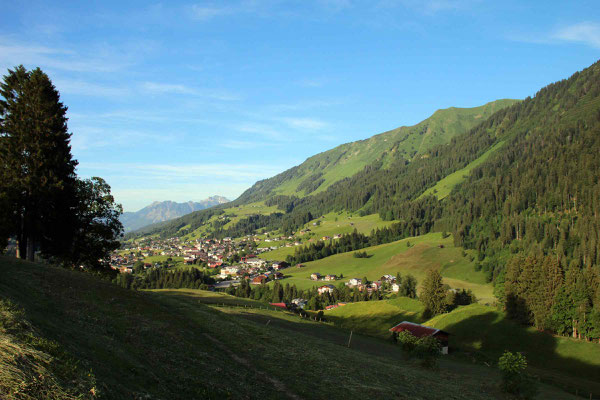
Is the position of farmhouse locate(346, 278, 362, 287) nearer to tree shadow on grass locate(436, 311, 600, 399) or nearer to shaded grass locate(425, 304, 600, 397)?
shaded grass locate(425, 304, 600, 397)

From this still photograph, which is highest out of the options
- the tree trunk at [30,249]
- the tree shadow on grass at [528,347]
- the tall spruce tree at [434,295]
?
the tree trunk at [30,249]

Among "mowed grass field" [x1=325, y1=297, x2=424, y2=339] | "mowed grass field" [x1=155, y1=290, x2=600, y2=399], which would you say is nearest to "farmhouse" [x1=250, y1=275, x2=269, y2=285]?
"mowed grass field" [x1=325, y1=297, x2=424, y2=339]

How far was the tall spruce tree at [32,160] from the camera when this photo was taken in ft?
125

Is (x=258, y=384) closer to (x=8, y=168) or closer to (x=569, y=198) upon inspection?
(x=8, y=168)

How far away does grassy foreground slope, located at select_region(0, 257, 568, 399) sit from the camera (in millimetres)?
13695

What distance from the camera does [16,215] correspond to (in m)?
38.9

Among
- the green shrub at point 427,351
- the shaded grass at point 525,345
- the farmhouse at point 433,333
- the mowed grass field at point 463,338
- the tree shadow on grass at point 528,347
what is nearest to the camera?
the green shrub at point 427,351

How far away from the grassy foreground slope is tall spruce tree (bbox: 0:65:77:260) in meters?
13.1

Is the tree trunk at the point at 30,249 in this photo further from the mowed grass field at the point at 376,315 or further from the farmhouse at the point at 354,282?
the farmhouse at the point at 354,282

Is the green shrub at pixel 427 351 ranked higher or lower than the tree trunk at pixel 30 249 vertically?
lower

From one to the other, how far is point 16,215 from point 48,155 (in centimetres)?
744

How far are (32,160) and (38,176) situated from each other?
1882 millimetres

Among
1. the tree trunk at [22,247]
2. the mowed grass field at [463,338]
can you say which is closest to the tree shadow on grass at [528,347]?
the mowed grass field at [463,338]

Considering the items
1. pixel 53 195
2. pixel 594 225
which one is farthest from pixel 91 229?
pixel 594 225
